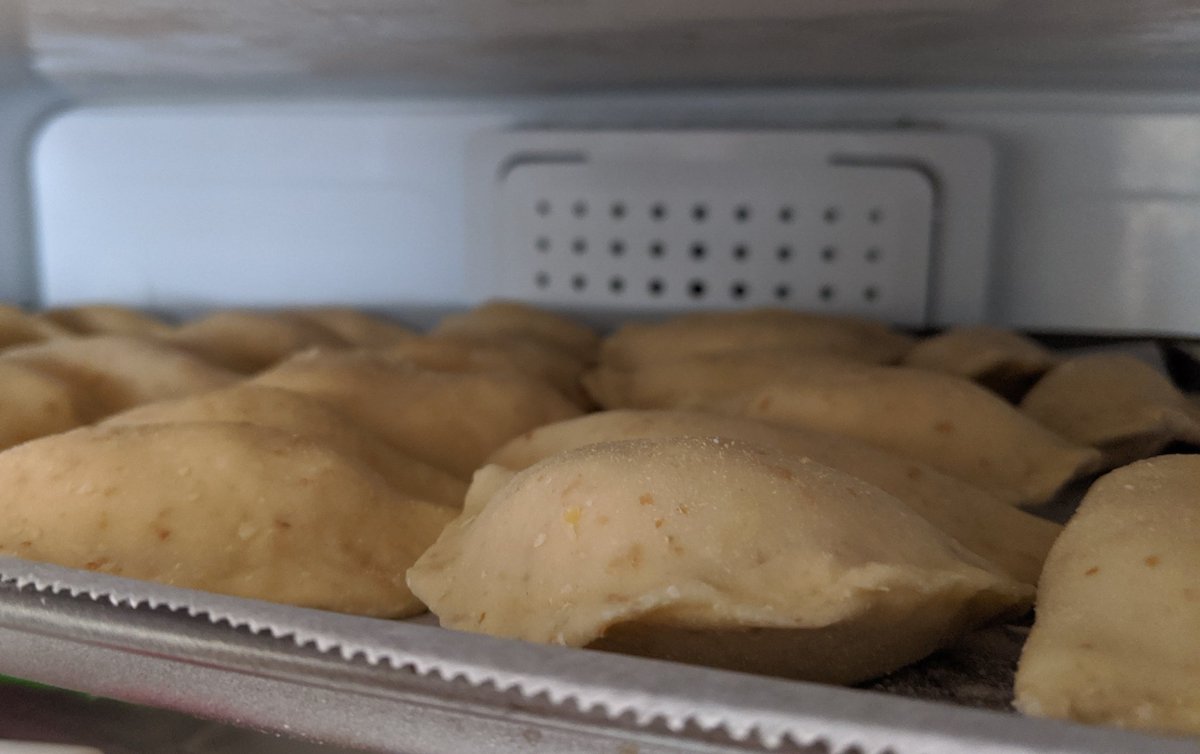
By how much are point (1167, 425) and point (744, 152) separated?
0.64 m


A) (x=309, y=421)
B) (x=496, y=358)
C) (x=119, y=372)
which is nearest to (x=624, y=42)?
(x=496, y=358)

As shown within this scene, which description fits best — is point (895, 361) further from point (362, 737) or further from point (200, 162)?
point (200, 162)

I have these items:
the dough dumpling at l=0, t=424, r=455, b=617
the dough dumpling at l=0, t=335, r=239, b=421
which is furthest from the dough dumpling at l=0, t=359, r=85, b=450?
the dough dumpling at l=0, t=424, r=455, b=617

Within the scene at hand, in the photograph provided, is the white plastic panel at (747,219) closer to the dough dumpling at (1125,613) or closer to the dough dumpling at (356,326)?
the dough dumpling at (356,326)

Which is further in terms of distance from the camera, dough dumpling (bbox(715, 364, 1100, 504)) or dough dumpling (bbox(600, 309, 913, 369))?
dough dumpling (bbox(600, 309, 913, 369))

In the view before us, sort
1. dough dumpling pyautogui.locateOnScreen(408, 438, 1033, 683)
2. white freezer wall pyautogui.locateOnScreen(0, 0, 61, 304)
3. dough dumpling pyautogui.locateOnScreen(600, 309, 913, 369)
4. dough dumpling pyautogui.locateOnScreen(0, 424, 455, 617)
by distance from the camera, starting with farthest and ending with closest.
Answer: white freezer wall pyautogui.locateOnScreen(0, 0, 61, 304), dough dumpling pyautogui.locateOnScreen(600, 309, 913, 369), dough dumpling pyautogui.locateOnScreen(0, 424, 455, 617), dough dumpling pyautogui.locateOnScreen(408, 438, 1033, 683)

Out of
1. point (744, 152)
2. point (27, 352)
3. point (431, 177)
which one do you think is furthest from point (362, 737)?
point (431, 177)

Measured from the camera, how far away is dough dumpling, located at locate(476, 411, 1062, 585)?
0.64m

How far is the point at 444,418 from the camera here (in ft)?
2.81

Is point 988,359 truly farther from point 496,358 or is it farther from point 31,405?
point 31,405

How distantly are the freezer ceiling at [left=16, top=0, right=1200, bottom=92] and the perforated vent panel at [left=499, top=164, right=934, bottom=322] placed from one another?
0.12 m

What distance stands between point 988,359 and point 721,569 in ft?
1.90

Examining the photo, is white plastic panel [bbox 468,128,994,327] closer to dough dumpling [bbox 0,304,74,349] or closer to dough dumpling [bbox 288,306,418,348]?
dough dumpling [bbox 288,306,418,348]

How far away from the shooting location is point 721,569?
1.63 ft
